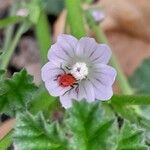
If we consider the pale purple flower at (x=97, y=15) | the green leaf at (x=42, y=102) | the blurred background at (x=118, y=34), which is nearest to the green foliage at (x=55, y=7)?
the blurred background at (x=118, y=34)

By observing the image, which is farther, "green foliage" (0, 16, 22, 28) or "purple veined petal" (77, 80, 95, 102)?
"green foliage" (0, 16, 22, 28)

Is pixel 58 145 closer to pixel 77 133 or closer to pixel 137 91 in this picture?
pixel 77 133

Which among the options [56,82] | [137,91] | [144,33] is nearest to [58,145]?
[56,82]

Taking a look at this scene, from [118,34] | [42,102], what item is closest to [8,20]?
[42,102]

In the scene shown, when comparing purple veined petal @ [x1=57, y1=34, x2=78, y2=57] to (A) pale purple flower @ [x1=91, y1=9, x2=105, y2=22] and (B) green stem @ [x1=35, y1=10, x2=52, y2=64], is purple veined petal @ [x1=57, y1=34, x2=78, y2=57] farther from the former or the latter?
(A) pale purple flower @ [x1=91, y1=9, x2=105, y2=22]

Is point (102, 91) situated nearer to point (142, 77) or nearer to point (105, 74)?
point (105, 74)

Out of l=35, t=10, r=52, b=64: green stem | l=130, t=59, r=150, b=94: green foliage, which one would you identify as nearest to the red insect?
l=35, t=10, r=52, b=64: green stem
